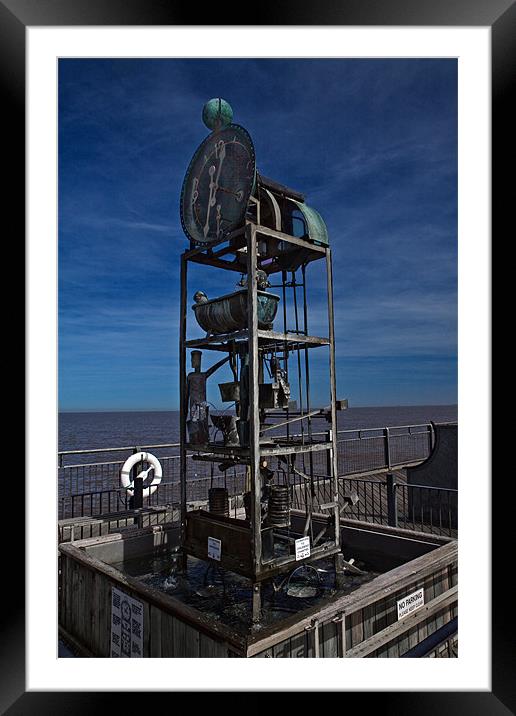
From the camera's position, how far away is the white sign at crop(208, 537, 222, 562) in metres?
6.41

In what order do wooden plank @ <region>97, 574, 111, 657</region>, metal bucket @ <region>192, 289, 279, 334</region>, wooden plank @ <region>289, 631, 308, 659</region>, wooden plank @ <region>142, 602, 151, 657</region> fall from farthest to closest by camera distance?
metal bucket @ <region>192, 289, 279, 334</region>
wooden plank @ <region>97, 574, 111, 657</region>
wooden plank @ <region>142, 602, 151, 657</region>
wooden plank @ <region>289, 631, 308, 659</region>

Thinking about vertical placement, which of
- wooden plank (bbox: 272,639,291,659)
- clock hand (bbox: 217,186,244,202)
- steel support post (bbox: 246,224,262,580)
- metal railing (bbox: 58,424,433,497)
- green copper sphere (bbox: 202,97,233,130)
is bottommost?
metal railing (bbox: 58,424,433,497)

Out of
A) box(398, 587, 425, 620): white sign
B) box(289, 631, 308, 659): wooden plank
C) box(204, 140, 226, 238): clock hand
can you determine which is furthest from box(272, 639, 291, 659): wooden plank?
box(204, 140, 226, 238): clock hand

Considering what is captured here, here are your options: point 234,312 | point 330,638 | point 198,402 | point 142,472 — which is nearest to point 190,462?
point 142,472

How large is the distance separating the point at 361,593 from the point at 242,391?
2.98 m

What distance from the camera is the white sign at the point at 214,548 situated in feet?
21.0

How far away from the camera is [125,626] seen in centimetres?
526

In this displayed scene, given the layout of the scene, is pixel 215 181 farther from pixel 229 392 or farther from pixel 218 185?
pixel 229 392

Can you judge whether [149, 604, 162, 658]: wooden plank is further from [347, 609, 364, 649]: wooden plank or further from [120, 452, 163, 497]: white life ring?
[120, 452, 163, 497]: white life ring

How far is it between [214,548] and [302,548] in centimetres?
123

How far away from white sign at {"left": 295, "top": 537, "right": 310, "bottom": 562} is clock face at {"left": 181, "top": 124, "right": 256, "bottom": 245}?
4.37 meters

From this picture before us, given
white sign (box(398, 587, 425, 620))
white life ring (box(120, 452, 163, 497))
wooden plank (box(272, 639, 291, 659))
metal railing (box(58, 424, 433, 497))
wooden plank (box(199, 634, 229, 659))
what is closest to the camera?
wooden plank (box(199, 634, 229, 659))
